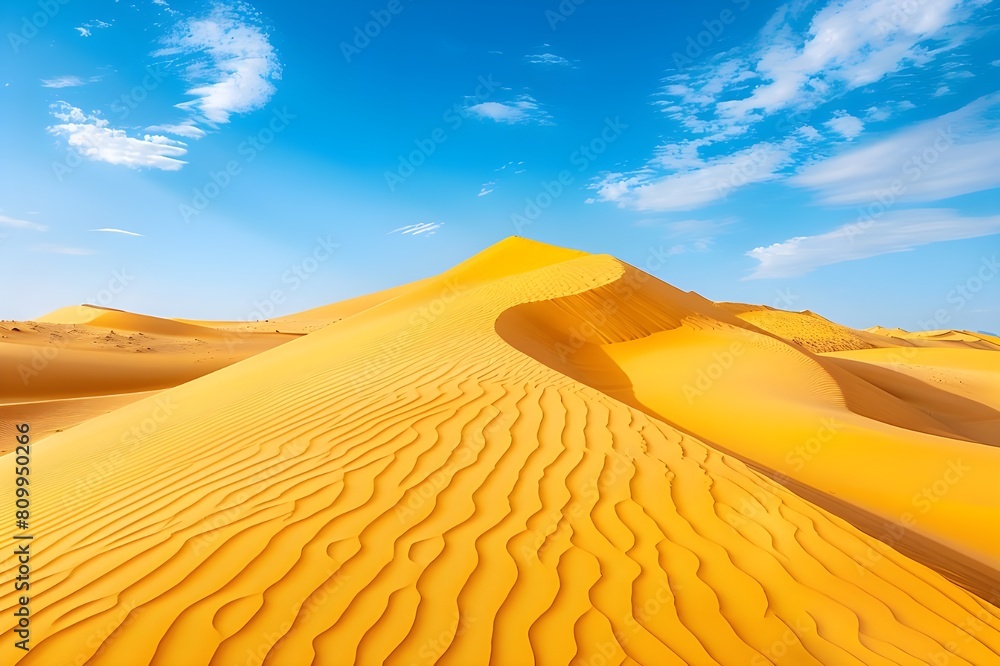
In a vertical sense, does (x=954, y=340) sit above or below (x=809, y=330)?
below

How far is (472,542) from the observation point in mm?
3025

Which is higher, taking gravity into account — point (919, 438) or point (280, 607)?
point (280, 607)

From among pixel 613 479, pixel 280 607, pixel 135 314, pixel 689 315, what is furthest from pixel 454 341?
pixel 135 314

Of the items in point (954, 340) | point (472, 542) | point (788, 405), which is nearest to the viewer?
point (472, 542)

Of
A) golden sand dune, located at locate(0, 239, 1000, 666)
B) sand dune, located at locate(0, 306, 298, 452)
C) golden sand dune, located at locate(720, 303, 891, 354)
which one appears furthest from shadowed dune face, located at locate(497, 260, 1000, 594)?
golden sand dune, located at locate(720, 303, 891, 354)

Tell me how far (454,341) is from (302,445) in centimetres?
495

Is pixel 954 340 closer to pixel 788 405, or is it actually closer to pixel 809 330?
pixel 809 330

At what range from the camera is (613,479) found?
3.87m

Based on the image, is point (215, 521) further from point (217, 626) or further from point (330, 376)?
point (330, 376)

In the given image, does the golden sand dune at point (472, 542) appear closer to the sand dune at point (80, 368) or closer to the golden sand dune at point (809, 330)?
the sand dune at point (80, 368)

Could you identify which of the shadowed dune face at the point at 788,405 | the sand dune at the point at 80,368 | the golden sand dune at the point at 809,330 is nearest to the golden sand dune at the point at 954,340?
the golden sand dune at the point at 809,330

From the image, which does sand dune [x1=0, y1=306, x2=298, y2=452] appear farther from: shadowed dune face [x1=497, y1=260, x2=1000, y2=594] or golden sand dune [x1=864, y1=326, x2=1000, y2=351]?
golden sand dune [x1=864, y1=326, x2=1000, y2=351]

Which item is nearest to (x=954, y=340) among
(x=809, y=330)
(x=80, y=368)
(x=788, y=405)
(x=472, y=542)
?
(x=809, y=330)

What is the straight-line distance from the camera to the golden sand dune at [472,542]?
7.61ft
